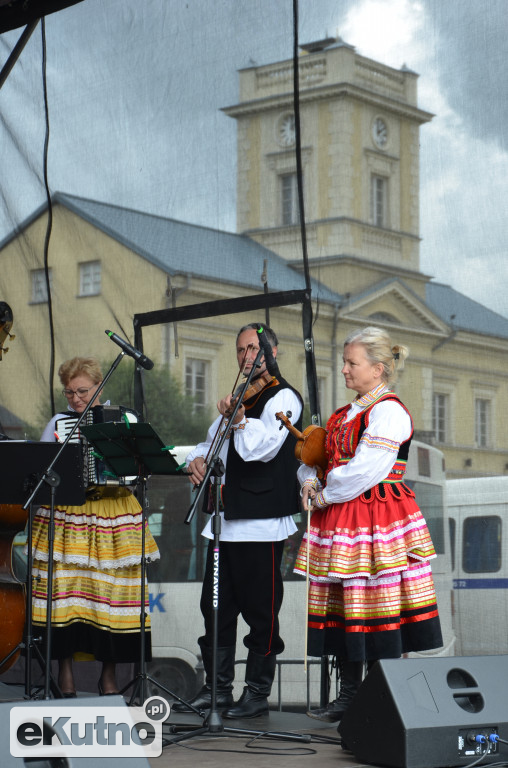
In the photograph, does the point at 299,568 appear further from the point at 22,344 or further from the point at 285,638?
the point at 22,344

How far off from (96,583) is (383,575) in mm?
1207

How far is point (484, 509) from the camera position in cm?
391

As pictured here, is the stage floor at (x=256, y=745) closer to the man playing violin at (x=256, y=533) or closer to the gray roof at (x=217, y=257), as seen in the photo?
the man playing violin at (x=256, y=533)

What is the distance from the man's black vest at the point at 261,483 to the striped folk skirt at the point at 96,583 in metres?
0.46

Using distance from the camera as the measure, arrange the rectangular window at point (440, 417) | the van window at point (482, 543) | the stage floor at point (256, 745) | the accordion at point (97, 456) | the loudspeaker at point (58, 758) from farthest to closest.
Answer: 1. the rectangular window at point (440, 417)
2. the van window at point (482, 543)
3. the accordion at point (97, 456)
4. the stage floor at point (256, 745)
5. the loudspeaker at point (58, 758)

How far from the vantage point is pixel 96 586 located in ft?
12.8

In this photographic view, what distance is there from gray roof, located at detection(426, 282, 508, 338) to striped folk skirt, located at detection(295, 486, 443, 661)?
98cm

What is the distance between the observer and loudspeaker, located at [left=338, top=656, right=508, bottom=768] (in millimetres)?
2660

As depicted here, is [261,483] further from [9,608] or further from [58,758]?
[58,758]

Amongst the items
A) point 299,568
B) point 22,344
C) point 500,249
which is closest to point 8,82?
point 22,344

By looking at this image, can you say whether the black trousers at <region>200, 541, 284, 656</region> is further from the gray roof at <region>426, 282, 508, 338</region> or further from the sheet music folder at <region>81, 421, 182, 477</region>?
the gray roof at <region>426, 282, 508, 338</region>

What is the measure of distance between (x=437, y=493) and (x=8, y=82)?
11.2ft

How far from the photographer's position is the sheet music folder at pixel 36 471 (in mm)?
3570

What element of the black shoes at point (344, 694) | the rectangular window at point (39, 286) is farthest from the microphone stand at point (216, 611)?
the rectangular window at point (39, 286)
